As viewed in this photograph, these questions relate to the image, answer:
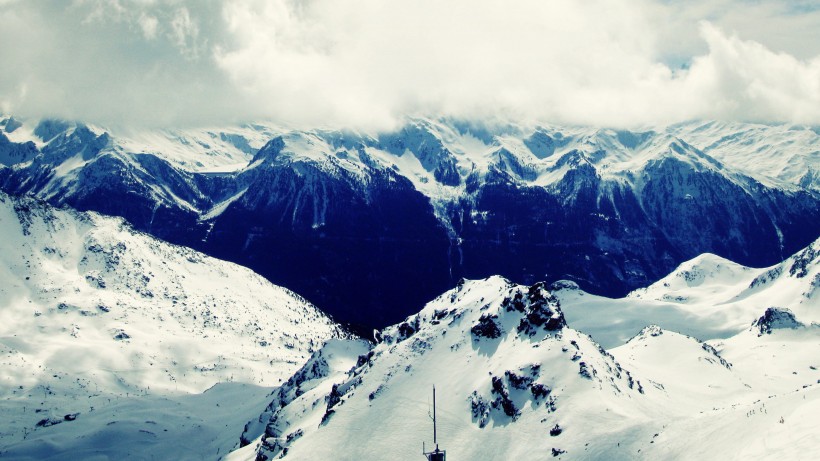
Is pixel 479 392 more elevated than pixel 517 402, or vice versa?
pixel 479 392

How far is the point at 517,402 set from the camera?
129 metres

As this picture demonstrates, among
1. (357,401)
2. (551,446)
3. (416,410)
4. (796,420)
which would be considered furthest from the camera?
(357,401)

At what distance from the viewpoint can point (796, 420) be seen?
71250 mm

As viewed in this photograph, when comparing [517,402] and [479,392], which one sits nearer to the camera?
[517,402]

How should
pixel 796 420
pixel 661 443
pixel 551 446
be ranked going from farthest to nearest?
pixel 551 446 < pixel 661 443 < pixel 796 420

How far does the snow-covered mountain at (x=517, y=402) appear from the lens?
290ft

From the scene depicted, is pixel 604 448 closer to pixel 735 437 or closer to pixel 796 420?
pixel 735 437

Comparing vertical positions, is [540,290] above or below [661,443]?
above

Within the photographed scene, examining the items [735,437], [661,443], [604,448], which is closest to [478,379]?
[604,448]

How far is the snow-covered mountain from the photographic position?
88312 millimetres

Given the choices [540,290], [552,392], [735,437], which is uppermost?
[540,290]

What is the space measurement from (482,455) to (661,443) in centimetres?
3687

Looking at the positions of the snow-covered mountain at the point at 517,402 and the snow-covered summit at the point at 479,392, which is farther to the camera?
the snow-covered summit at the point at 479,392

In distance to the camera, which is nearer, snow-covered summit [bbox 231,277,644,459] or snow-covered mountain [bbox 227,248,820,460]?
snow-covered mountain [bbox 227,248,820,460]
